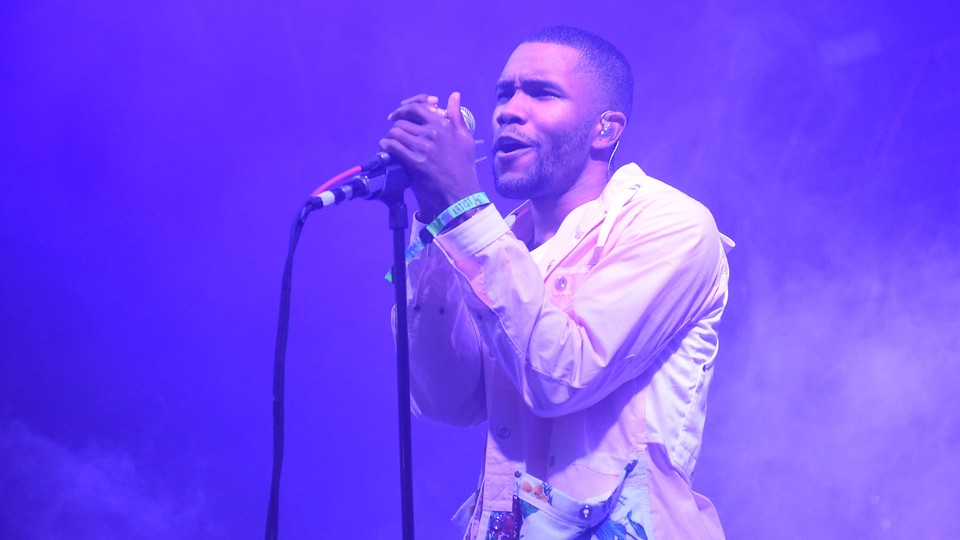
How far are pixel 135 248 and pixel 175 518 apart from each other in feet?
2.74

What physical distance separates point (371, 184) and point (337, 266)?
158 cm

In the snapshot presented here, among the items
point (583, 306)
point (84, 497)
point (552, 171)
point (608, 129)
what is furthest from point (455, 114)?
point (84, 497)

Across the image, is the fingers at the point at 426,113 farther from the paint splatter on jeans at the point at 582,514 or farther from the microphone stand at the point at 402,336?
the paint splatter on jeans at the point at 582,514

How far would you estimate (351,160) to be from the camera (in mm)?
2891

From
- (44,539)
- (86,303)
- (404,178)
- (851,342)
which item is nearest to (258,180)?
(86,303)

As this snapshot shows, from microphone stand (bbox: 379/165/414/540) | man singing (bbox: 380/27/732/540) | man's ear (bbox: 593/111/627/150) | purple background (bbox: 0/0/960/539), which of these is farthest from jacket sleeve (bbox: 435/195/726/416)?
purple background (bbox: 0/0/960/539)

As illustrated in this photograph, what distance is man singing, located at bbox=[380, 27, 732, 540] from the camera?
→ 4.50 feet

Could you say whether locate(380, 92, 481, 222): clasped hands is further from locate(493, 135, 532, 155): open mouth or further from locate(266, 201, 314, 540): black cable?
locate(493, 135, 532, 155): open mouth

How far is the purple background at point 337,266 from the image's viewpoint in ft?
8.88

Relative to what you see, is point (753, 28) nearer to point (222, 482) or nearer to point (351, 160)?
point (351, 160)

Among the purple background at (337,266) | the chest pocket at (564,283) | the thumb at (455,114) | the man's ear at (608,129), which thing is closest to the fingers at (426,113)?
the thumb at (455,114)

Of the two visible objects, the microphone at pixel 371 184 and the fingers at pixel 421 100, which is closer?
the microphone at pixel 371 184

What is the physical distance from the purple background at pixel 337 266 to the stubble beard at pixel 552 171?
101cm

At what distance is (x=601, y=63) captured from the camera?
6.69ft
